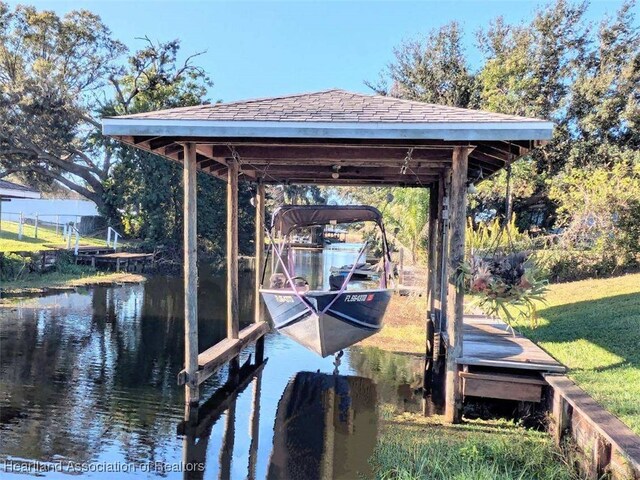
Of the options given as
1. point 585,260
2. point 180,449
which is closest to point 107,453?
point 180,449

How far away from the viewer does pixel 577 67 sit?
2028cm

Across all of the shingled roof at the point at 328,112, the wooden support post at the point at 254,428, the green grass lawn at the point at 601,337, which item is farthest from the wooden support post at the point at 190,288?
the green grass lawn at the point at 601,337

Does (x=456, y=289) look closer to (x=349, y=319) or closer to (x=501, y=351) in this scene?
(x=501, y=351)

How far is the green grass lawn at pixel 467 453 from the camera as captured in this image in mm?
4812

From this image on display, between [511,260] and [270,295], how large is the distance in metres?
3.67

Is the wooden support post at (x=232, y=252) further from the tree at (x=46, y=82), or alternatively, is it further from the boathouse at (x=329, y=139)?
the tree at (x=46, y=82)

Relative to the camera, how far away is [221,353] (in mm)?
7961

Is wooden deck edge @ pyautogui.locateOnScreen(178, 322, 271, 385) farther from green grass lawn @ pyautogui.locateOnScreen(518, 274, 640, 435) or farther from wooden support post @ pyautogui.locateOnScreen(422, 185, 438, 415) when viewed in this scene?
green grass lawn @ pyautogui.locateOnScreen(518, 274, 640, 435)

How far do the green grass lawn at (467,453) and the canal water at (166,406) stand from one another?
0.34 m

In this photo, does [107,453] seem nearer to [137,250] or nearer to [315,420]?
[315,420]

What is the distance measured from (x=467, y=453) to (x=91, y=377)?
5.93 meters

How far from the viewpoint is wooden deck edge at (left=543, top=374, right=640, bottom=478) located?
13.1ft

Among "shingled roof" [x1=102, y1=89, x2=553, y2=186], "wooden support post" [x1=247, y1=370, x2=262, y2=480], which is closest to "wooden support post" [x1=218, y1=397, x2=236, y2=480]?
"wooden support post" [x1=247, y1=370, x2=262, y2=480]

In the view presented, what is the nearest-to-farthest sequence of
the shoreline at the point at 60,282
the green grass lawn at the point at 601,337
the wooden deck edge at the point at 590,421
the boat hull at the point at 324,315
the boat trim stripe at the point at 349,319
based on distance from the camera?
the wooden deck edge at the point at 590,421, the green grass lawn at the point at 601,337, the boat hull at the point at 324,315, the boat trim stripe at the point at 349,319, the shoreline at the point at 60,282
